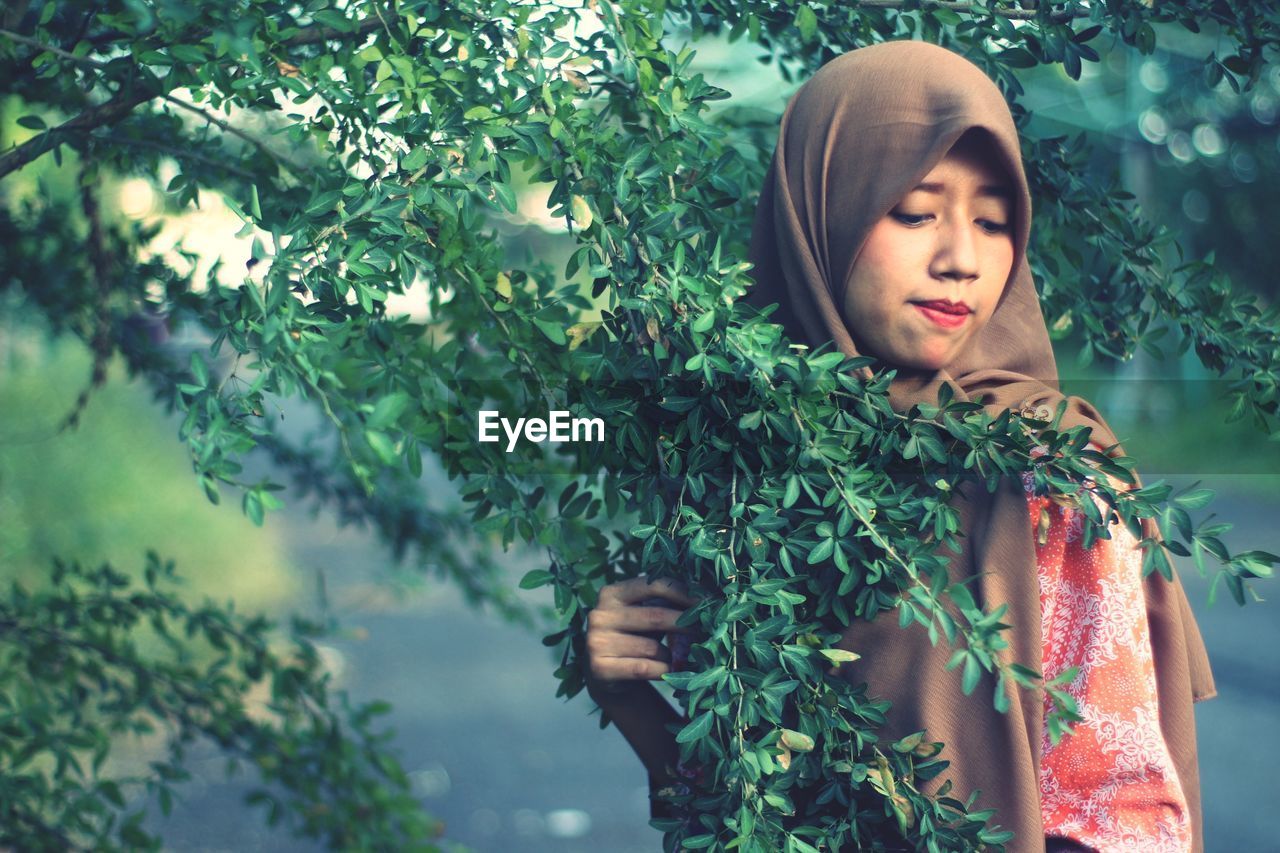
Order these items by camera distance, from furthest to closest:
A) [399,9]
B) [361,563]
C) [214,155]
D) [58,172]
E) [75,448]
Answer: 1. [361,563]
2. [75,448]
3. [58,172]
4. [214,155]
5. [399,9]

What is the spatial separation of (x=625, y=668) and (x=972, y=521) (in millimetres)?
481

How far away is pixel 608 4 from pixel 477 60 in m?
0.18

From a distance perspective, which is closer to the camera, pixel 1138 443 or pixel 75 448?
pixel 75 448

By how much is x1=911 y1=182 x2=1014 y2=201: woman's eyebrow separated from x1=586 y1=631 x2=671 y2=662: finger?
677 millimetres

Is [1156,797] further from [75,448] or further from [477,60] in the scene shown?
[75,448]

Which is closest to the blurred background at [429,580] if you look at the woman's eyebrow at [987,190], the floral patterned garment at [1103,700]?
the woman's eyebrow at [987,190]

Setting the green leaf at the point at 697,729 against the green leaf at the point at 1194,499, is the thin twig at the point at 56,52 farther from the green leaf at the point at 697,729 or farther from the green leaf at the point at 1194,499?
the green leaf at the point at 1194,499

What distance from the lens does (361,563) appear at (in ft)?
33.6

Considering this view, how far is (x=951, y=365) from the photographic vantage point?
63.9 inches

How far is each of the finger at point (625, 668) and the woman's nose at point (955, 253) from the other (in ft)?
2.04

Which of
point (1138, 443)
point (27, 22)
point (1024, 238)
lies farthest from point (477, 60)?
point (1138, 443)

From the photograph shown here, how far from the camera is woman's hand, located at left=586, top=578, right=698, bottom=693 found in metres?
1.56

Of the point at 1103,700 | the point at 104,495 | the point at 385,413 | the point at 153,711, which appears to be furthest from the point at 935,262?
the point at 104,495

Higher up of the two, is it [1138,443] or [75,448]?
[1138,443]
